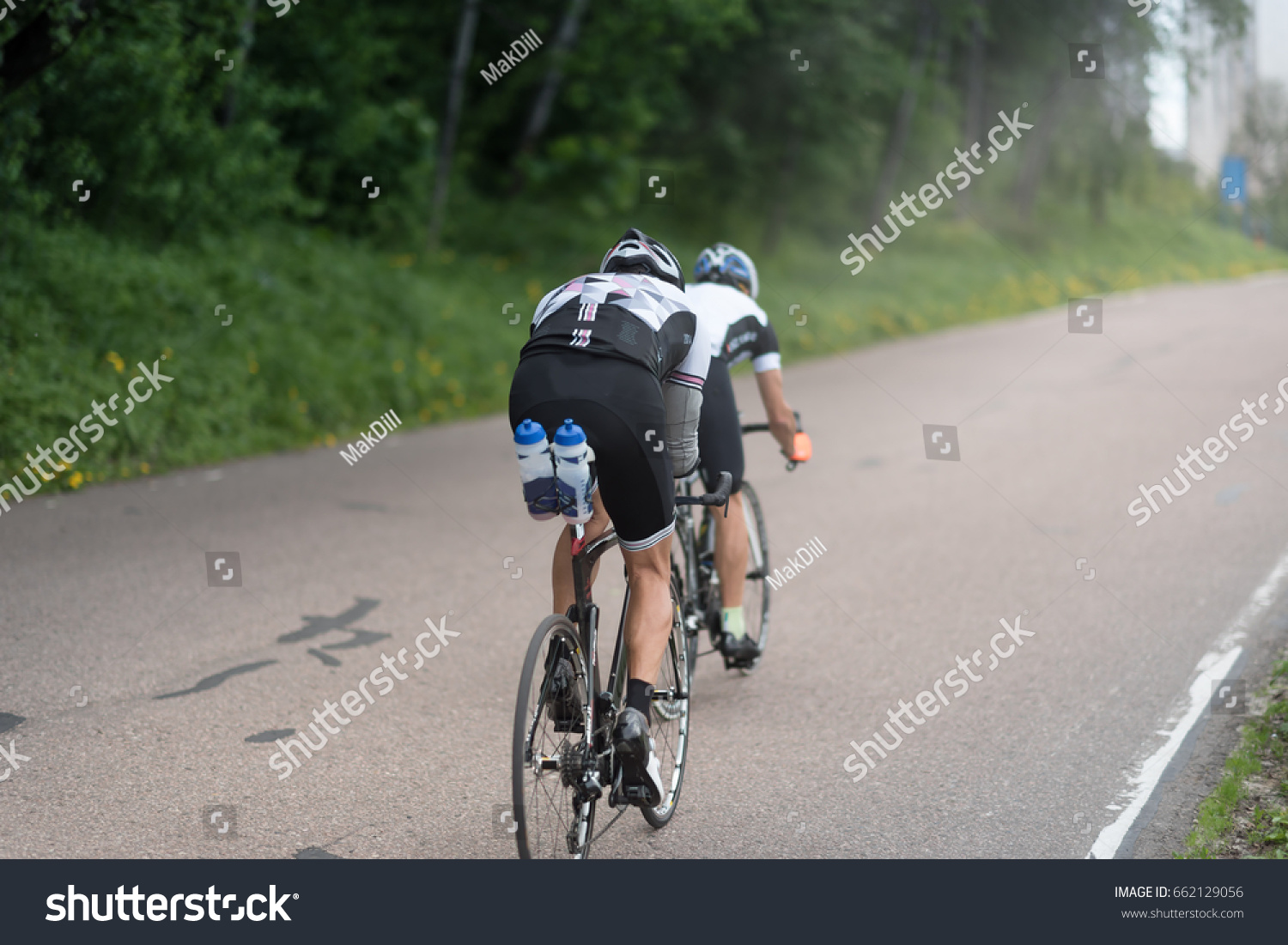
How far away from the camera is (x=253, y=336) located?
41.0ft

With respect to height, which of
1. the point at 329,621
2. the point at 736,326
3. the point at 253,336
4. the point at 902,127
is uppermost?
the point at 902,127

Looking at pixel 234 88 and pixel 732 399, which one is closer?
pixel 732 399

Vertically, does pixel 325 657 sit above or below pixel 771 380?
below

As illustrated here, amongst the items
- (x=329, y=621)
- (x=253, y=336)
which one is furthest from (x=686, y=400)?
(x=253, y=336)

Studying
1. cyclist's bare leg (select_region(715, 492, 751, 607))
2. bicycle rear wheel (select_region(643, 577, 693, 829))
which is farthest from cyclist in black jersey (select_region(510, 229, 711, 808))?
cyclist's bare leg (select_region(715, 492, 751, 607))

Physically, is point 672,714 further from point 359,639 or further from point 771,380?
point 359,639

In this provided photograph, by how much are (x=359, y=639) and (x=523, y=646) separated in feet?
2.70

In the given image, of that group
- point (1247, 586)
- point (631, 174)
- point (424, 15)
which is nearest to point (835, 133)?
point (631, 174)

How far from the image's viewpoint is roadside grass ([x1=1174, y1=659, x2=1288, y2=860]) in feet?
13.3

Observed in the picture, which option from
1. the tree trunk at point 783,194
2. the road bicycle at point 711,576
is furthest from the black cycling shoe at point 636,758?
the tree trunk at point 783,194

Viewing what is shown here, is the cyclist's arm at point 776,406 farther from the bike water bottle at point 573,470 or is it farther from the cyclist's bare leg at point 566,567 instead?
the bike water bottle at point 573,470

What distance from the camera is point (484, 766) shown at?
4762mm

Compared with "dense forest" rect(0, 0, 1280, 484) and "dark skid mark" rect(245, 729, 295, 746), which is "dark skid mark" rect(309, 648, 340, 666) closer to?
"dark skid mark" rect(245, 729, 295, 746)

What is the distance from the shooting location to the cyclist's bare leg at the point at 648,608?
3.91m
